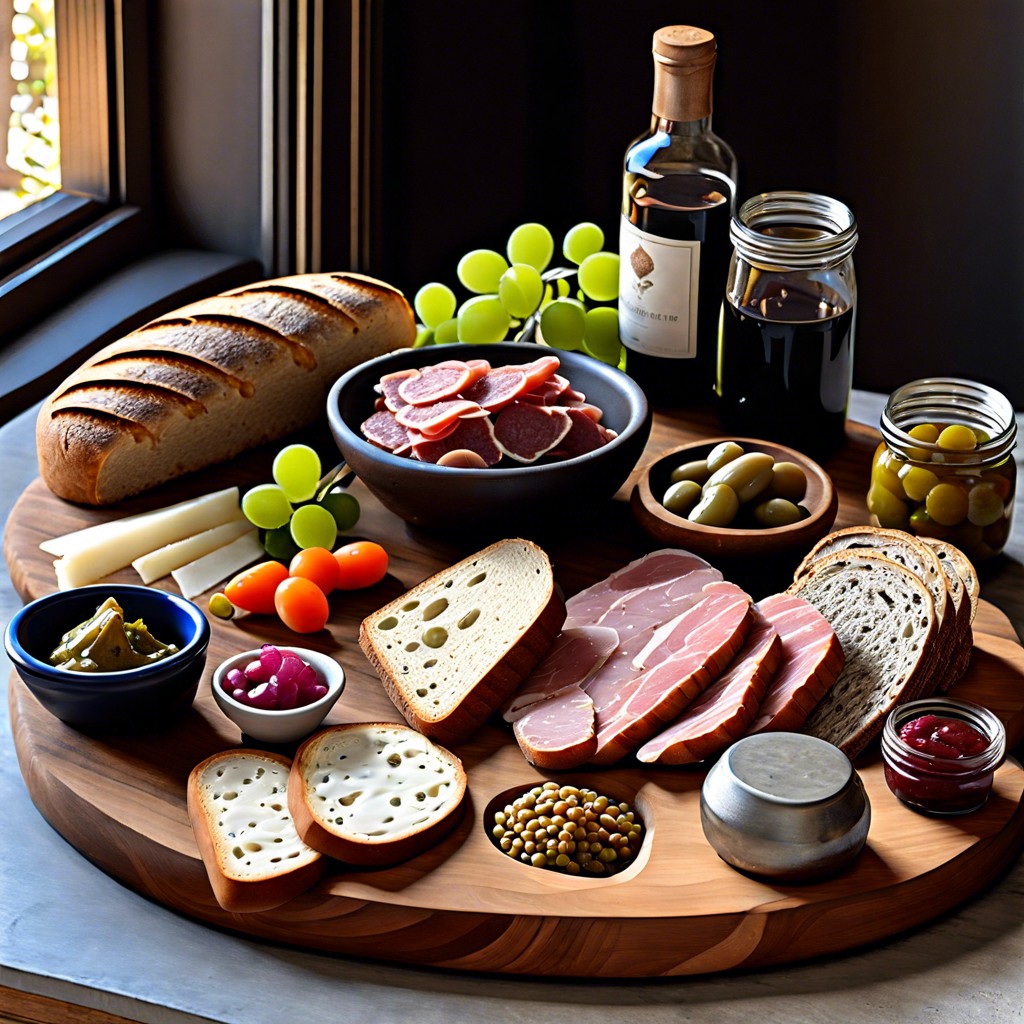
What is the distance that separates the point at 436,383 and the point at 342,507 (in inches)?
8.5

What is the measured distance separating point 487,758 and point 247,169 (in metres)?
1.69

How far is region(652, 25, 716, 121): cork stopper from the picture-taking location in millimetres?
2070

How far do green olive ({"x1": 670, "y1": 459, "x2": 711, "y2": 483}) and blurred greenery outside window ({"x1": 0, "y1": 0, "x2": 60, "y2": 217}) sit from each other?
58.1 inches

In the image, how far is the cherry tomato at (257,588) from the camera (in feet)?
5.93

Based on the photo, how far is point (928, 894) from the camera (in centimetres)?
141

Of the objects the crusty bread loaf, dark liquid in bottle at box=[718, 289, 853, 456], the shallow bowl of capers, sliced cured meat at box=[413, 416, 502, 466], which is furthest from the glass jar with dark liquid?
the crusty bread loaf

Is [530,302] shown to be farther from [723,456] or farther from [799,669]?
[799,669]

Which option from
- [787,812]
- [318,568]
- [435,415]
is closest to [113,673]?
[318,568]

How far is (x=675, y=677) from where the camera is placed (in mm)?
1583

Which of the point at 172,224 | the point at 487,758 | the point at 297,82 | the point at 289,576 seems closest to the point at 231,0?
the point at 297,82

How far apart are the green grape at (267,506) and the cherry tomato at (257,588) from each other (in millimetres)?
113

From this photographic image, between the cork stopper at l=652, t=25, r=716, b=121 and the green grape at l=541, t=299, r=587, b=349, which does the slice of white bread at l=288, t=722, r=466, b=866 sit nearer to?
the green grape at l=541, t=299, r=587, b=349

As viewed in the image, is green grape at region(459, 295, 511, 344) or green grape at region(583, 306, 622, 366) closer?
green grape at region(459, 295, 511, 344)

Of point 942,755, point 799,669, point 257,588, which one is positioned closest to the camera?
point 942,755
